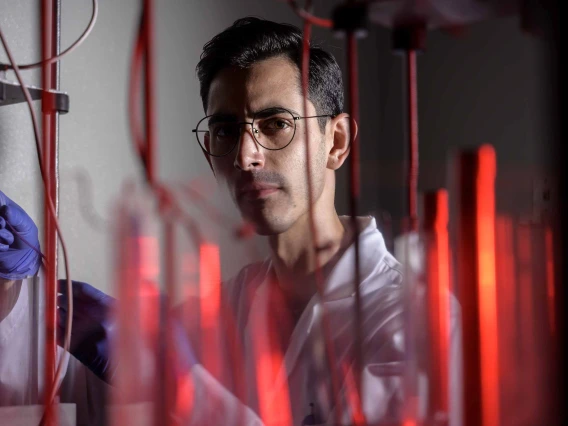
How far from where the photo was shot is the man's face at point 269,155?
1.32m

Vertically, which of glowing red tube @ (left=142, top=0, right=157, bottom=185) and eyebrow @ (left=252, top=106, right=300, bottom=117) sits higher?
eyebrow @ (left=252, top=106, right=300, bottom=117)

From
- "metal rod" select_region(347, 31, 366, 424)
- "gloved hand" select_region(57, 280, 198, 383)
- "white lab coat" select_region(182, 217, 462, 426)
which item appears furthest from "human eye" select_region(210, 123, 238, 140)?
"metal rod" select_region(347, 31, 366, 424)

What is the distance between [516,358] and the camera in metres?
0.89

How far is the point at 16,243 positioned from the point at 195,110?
61 cm

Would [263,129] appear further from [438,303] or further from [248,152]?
[438,303]

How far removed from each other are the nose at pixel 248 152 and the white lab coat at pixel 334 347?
0.88 feet

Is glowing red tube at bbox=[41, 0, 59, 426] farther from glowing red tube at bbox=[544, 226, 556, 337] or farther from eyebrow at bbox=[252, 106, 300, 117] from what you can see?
glowing red tube at bbox=[544, 226, 556, 337]

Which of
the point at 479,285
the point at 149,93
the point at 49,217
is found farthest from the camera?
the point at 49,217

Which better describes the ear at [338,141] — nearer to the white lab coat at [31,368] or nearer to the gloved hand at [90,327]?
the gloved hand at [90,327]

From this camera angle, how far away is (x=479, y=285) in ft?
2.12

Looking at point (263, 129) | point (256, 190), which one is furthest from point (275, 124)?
point (256, 190)

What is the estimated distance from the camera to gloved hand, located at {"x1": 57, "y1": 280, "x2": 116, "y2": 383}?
1.47m

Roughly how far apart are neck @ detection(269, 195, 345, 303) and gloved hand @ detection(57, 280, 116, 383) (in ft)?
1.34

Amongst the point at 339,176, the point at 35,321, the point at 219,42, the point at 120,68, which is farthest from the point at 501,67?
the point at 35,321
